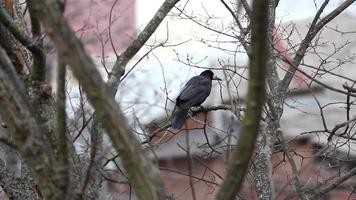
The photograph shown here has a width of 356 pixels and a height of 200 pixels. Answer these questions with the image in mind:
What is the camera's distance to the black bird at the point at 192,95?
6231mm

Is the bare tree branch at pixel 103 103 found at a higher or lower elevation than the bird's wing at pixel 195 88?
lower

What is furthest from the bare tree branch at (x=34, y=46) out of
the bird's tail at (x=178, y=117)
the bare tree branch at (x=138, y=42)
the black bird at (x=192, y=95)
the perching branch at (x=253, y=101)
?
the black bird at (x=192, y=95)

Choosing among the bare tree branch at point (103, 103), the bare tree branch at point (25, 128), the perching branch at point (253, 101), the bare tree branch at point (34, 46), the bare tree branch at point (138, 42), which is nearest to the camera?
the perching branch at point (253, 101)

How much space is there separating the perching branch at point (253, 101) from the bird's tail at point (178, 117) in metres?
3.79

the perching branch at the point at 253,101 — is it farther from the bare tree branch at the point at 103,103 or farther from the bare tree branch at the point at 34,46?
the bare tree branch at the point at 34,46

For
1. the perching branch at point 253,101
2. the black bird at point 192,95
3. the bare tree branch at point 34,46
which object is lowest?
the perching branch at point 253,101

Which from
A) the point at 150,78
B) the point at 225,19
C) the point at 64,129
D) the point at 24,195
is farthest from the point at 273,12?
the point at 150,78

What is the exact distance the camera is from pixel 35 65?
10.3ft

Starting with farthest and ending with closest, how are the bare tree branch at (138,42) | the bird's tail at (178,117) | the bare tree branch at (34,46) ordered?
1. the bird's tail at (178,117)
2. the bare tree branch at (138,42)
3. the bare tree branch at (34,46)

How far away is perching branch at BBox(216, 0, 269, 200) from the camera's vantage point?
1820 millimetres

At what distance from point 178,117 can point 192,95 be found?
0.75m

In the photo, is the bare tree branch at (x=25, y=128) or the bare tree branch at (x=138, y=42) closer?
the bare tree branch at (x=25, y=128)

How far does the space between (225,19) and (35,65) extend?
10.7 ft

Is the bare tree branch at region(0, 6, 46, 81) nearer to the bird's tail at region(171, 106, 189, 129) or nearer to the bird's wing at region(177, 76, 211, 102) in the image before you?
the bird's tail at region(171, 106, 189, 129)
